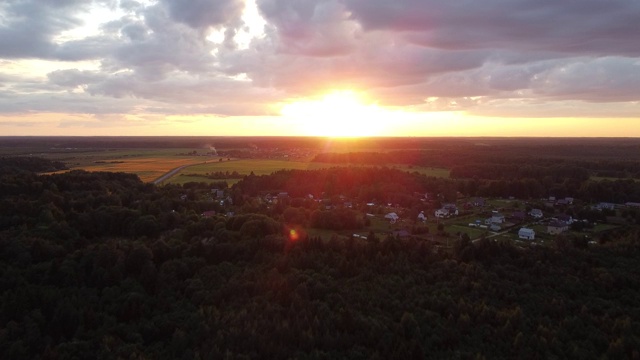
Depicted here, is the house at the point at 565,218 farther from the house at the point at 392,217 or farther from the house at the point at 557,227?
the house at the point at 392,217

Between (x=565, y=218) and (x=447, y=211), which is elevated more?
(x=447, y=211)

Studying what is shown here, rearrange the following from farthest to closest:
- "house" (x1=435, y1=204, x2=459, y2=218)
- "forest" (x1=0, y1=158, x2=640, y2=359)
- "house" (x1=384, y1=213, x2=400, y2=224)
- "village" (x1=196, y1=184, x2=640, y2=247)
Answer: "house" (x1=435, y1=204, x2=459, y2=218) → "house" (x1=384, y1=213, x2=400, y2=224) → "village" (x1=196, y1=184, x2=640, y2=247) → "forest" (x1=0, y1=158, x2=640, y2=359)

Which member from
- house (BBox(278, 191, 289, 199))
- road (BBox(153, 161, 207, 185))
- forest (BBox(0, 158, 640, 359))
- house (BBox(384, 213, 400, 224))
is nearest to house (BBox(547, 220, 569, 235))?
forest (BBox(0, 158, 640, 359))

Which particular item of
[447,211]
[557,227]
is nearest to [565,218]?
[557,227]

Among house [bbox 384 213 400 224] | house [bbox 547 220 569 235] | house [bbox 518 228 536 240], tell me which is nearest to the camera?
A: house [bbox 518 228 536 240]

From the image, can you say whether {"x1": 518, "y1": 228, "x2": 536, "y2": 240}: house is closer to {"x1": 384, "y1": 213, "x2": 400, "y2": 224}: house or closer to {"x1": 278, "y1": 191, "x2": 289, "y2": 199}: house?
{"x1": 384, "y1": 213, "x2": 400, "y2": 224}: house

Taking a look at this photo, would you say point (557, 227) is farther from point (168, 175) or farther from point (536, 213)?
point (168, 175)

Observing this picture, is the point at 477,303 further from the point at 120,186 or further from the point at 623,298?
the point at 120,186
